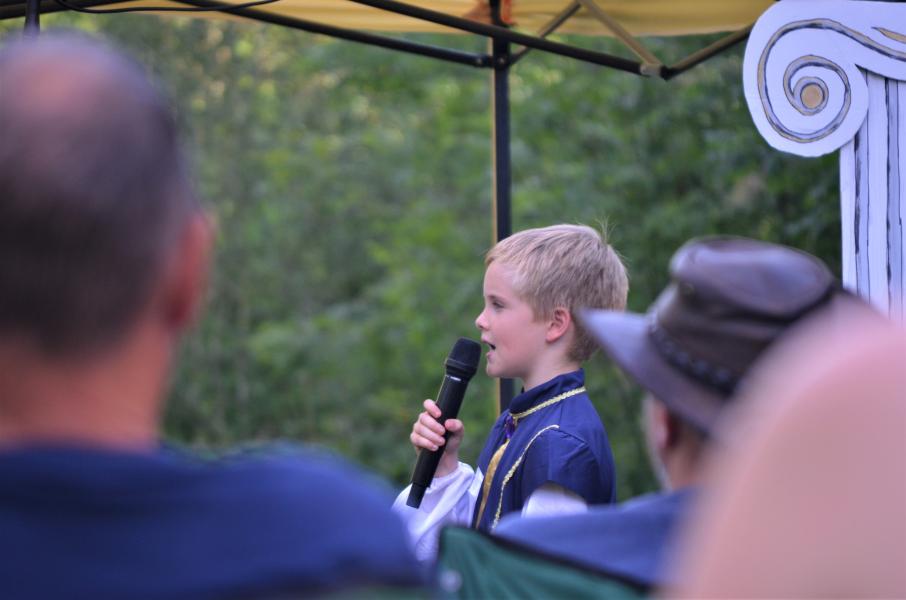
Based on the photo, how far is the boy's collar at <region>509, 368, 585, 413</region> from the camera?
3.17m

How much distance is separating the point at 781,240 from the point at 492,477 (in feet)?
18.3

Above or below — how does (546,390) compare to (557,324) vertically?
below

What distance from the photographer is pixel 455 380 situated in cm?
312

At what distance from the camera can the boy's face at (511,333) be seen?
10.7 ft

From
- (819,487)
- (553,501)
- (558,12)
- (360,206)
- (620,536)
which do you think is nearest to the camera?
(819,487)

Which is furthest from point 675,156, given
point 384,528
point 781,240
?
point 384,528

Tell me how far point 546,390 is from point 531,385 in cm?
11

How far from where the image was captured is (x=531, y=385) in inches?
129

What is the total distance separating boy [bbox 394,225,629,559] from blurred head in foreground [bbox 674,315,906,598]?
6.82 feet

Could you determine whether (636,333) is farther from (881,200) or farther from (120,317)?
(881,200)

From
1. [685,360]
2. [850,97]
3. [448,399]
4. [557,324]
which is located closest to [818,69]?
[850,97]

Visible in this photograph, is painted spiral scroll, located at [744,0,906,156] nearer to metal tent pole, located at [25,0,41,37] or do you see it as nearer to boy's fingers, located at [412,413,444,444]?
boy's fingers, located at [412,413,444,444]

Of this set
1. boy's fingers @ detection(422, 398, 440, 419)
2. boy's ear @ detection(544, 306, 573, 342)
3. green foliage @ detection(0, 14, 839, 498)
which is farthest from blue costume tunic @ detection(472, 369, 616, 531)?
green foliage @ detection(0, 14, 839, 498)

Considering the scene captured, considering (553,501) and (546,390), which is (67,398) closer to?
(553,501)
